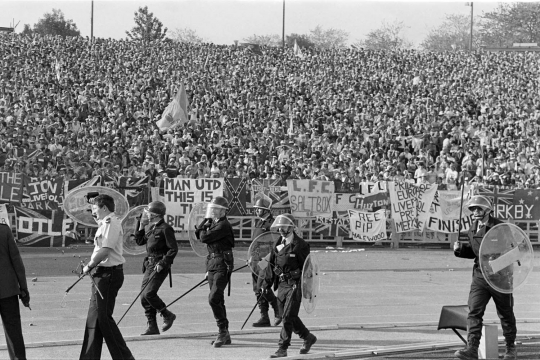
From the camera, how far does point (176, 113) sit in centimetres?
3017

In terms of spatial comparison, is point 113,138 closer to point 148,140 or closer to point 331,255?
point 148,140

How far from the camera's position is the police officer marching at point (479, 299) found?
9.77 meters

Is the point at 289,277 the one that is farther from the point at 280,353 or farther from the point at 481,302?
the point at 481,302

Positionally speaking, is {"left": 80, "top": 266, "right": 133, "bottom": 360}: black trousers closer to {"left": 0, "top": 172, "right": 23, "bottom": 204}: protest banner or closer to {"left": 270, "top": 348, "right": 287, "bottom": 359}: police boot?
{"left": 270, "top": 348, "right": 287, "bottom": 359}: police boot

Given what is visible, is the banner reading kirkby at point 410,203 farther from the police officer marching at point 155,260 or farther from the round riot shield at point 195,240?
the police officer marching at point 155,260

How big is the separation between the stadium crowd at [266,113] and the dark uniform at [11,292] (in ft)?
48.7

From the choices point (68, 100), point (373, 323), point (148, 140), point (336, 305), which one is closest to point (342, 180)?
point (148, 140)

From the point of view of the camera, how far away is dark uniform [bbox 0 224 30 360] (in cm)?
858

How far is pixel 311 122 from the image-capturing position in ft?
106

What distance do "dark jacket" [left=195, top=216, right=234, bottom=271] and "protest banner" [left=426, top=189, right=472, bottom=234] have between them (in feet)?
50.1

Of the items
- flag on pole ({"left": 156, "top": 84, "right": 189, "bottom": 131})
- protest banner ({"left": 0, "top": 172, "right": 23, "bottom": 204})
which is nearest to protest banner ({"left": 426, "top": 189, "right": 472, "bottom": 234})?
flag on pole ({"left": 156, "top": 84, "right": 189, "bottom": 131})

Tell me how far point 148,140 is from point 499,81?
18.0 m

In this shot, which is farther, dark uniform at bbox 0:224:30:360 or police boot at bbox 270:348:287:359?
police boot at bbox 270:348:287:359

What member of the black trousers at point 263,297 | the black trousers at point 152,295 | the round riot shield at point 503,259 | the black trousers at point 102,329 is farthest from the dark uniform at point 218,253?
the round riot shield at point 503,259
